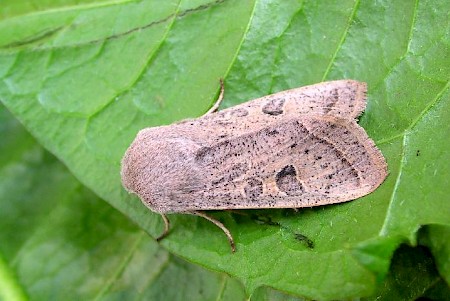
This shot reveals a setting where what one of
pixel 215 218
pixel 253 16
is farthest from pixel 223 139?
pixel 253 16

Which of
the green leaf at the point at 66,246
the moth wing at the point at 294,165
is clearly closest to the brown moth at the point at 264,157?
the moth wing at the point at 294,165

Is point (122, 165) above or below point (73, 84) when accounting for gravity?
below

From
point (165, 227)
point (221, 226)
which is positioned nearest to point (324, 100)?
point (221, 226)

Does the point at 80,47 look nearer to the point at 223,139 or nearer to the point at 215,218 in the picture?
the point at 223,139

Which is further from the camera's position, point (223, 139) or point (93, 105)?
point (93, 105)

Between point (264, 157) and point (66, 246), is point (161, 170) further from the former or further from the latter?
point (66, 246)

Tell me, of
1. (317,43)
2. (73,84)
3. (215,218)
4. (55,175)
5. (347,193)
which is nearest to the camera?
(347,193)
